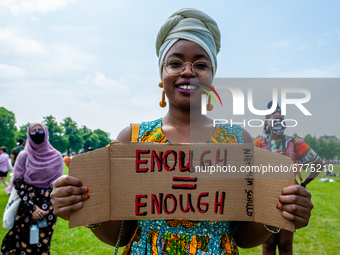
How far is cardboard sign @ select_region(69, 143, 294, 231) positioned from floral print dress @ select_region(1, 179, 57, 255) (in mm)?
2963

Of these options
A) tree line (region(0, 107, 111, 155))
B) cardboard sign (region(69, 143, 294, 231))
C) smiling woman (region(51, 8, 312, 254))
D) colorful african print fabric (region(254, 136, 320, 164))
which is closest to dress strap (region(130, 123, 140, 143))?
smiling woman (region(51, 8, 312, 254))

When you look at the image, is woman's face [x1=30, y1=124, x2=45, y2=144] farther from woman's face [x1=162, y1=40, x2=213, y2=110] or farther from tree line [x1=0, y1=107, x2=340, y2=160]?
tree line [x1=0, y1=107, x2=340, y2=160]

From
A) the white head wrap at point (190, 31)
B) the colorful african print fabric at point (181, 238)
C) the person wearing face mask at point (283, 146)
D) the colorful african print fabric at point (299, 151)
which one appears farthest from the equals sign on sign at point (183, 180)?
the colorful african print fabric at point (299, 151)

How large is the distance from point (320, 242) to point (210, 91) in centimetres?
532

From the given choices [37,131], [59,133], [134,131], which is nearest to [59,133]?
[59,133]

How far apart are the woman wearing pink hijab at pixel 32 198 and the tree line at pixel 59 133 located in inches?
1633

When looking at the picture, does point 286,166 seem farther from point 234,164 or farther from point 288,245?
point 288,245

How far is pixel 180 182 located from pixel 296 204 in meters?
0.55

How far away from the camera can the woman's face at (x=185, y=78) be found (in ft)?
4.66

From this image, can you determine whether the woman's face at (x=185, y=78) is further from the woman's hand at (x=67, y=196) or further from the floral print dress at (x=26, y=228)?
the floral print dress at (x=26, y=228)

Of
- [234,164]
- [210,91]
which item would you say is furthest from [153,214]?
[210,91]

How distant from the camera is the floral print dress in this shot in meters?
3.51

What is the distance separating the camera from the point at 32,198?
3582 millimetres

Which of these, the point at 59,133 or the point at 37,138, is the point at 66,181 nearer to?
the point at 37,138
